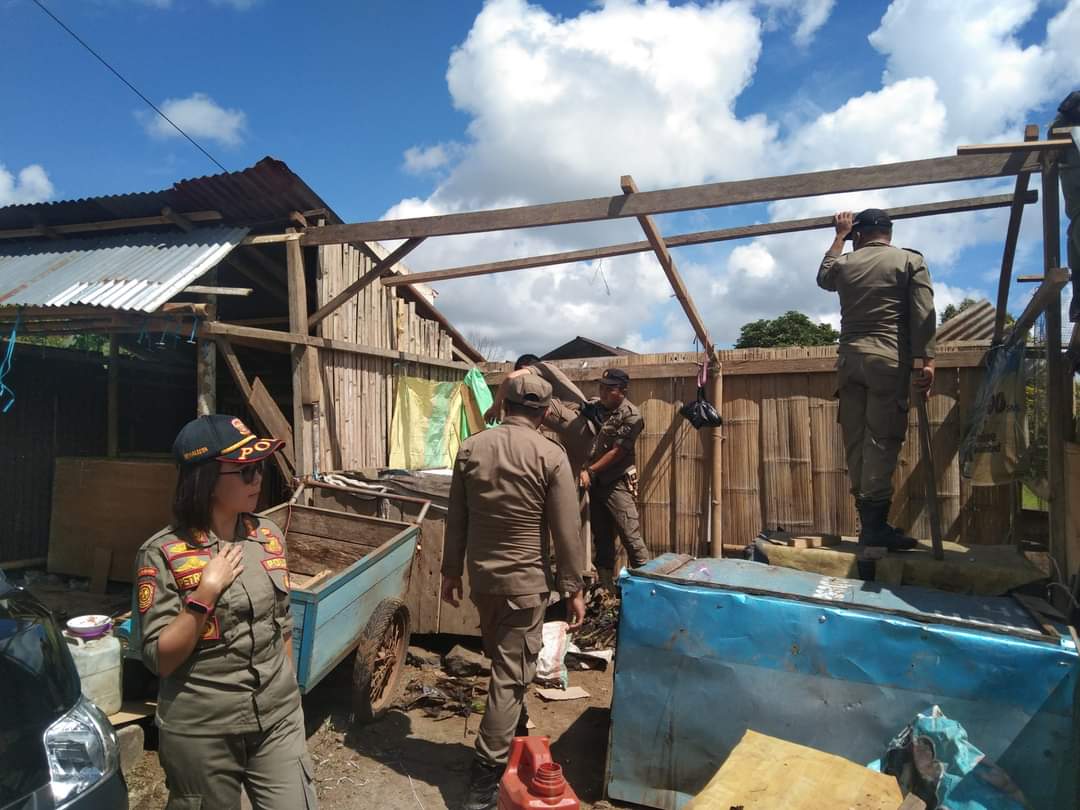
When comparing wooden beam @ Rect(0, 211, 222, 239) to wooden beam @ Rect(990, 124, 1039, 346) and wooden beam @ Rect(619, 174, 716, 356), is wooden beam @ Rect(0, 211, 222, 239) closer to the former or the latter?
wooden beam @ Rect(619, 174, 716, 356)

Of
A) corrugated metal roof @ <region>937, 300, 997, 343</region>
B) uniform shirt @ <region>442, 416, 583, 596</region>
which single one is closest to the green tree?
corrugated metal roof @ <region>937, 300, 997, 343</region>

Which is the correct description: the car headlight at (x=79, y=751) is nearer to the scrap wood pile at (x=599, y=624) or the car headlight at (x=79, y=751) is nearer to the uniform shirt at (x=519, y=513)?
the uniform shirt at (x=519, y=513)

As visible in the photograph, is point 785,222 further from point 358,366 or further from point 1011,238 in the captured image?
point 358,366

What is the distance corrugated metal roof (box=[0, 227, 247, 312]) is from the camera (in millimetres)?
4977

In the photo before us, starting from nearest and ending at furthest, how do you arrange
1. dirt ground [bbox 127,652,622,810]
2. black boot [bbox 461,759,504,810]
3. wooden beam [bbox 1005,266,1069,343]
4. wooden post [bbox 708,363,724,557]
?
wooden beam [bbox 1005,266,1069,343] < black boot [bbox 461,759,504,810] < dirt ground [bbox 127,652,622,810] < wooden post [bbox 708,363,724,557]

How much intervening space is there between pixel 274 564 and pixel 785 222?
4542mm

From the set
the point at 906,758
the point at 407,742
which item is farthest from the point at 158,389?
the point at 906,758

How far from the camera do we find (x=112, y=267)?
18.4ft

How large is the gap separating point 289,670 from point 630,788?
1.79 m

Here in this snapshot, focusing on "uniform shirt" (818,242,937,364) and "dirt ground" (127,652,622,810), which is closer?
"dirt ground" (127,652,622,810)

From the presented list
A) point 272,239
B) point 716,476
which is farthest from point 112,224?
point 716,476

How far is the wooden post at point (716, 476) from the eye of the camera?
6.41 m

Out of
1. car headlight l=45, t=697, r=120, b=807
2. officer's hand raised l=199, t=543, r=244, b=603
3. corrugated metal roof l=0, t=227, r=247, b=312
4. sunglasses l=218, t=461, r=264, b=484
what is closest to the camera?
officer's hand raised l=199, t=543, r=244, b=603

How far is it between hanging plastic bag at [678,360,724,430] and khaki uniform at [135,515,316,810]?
15.3 feet
